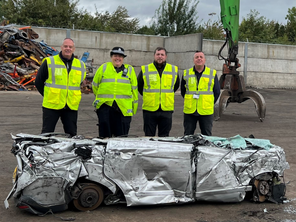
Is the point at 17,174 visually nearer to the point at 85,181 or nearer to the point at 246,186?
the point at 85,181

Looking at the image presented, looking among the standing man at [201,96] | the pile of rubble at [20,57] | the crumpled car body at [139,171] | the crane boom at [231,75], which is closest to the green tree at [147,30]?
the pile of rubble at [20,57]

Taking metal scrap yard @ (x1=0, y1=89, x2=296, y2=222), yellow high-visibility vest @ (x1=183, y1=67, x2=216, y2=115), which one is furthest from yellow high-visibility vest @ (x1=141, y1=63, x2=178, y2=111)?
metal scrap yard @ (x1=0, y1=89, x2=296, y2=222)

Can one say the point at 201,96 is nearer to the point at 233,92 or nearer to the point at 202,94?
the point at 202,94

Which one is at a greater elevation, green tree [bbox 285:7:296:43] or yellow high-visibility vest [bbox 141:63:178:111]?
green tree [bbox 285:7:296:43]

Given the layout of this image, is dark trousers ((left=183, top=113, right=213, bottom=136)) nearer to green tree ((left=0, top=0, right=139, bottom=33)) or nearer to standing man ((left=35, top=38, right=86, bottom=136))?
standing man ((left=35, top=38, right=86, bottom=136))

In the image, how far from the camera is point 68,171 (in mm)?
4199

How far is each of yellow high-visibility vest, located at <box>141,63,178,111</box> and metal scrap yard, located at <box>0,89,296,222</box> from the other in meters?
2.12

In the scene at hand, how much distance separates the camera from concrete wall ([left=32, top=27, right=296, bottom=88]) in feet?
72.2

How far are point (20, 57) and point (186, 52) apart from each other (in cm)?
919

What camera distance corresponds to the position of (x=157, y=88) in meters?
6.38

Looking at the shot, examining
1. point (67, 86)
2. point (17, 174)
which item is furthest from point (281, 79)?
point (17, 174)

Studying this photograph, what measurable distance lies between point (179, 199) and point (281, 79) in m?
21.0

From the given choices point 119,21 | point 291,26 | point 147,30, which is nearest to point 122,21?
point 119,21

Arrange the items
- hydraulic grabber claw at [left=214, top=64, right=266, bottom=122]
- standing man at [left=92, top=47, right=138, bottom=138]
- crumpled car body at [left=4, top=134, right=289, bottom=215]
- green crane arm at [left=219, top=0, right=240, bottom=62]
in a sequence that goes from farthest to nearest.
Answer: hydraulic grabber claw at [left=214, top=64, right=266, bottom=122], green crane arm at [left=219, top=0, right=240, bottom=62], standing man at [left=92, top=47, right=138, bottom=138], crumpled car body at [left=4, top=134, right=289, bottom=215]
